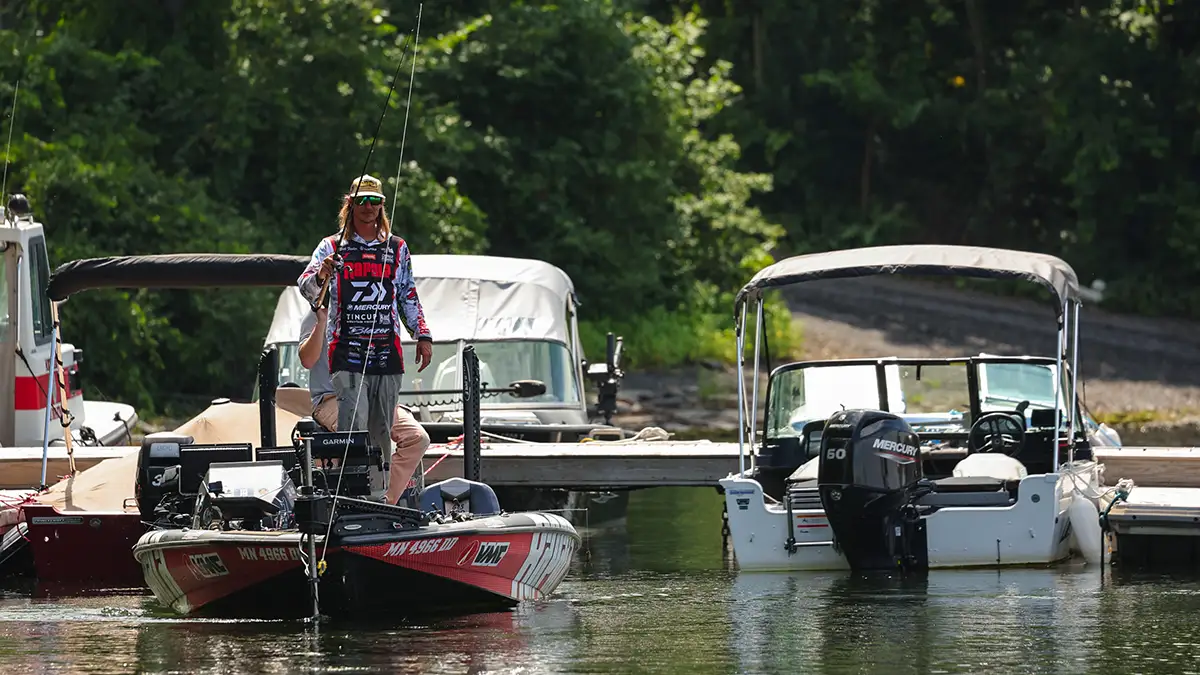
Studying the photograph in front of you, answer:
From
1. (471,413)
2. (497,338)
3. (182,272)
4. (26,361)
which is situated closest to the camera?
(471,413)

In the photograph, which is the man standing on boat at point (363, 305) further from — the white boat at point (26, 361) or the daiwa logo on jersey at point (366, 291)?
the white boat at point (26, 361)

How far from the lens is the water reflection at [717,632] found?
9.61 metres

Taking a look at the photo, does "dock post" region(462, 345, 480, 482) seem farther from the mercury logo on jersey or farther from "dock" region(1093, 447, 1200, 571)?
"dock" region(1093, 447, 1200, 571)

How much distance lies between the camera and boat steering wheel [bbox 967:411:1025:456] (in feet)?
46.9

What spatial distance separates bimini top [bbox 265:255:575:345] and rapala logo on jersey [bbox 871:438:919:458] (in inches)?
206

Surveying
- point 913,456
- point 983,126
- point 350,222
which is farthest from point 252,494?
point 983,126

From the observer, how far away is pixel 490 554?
1095 centimetres

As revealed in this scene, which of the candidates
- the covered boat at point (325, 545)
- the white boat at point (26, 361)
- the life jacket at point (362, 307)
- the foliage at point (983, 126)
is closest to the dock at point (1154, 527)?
the covered boat at point (325, 545)

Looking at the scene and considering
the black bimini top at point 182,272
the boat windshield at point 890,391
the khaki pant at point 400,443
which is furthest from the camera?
the boat windshield at point 890,391

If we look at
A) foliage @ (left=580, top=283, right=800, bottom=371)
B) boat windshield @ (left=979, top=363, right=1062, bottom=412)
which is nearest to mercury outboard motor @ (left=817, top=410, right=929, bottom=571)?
boat windshield @ (left=979, top=363, right=1062, bottom=412)

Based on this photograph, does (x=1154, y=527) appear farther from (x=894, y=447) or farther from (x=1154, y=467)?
(x=894, y=447)

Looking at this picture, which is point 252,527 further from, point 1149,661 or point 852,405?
point 852,405

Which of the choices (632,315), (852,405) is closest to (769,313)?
(632,315)

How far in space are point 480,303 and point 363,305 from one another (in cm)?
672
